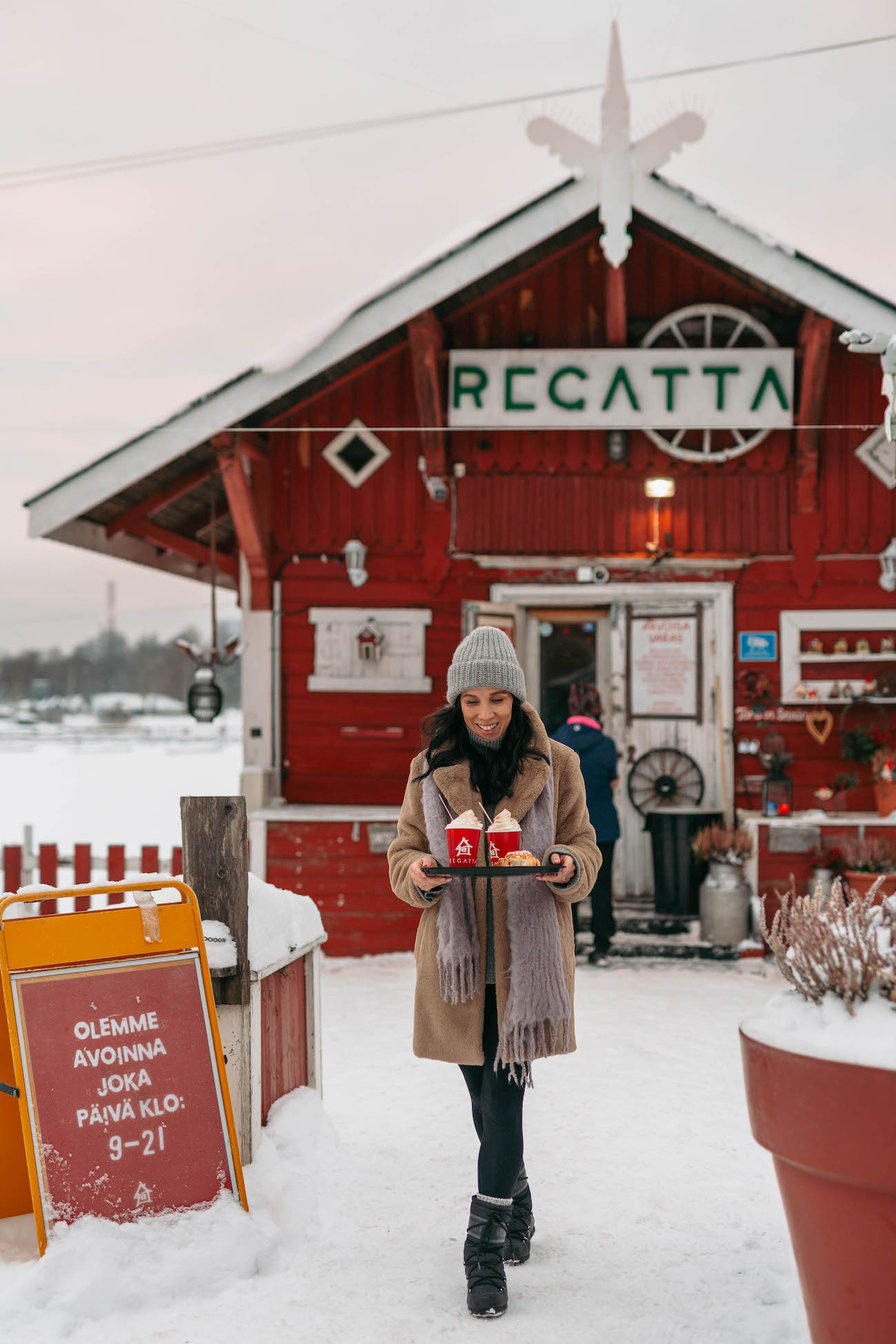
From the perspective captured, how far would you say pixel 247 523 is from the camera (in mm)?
8766

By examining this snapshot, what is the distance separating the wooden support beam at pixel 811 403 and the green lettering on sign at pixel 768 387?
0.19 meters

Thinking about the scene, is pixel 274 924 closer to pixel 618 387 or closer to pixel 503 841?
pixel 503 841

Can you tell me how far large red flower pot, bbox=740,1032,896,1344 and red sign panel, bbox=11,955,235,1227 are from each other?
1708 millimetres

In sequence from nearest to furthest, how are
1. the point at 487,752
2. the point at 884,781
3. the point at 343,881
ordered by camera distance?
the point at 487,752 < the point at 343,881 < the point at 884,781

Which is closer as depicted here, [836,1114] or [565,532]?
[836,1114]

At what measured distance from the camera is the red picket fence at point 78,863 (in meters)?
7.83

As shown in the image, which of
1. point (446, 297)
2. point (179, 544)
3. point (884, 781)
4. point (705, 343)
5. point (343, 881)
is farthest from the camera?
point (179, 544)

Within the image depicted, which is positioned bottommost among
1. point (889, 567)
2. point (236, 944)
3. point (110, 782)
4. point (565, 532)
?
point (110, 782)

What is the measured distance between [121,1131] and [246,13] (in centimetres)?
833

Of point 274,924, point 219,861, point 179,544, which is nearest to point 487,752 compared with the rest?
point 219,861

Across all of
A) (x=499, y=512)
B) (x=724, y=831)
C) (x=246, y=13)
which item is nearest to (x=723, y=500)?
(x=499, y=512)

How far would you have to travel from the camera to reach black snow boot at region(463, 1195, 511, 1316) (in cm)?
314

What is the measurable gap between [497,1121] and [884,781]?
615 cm

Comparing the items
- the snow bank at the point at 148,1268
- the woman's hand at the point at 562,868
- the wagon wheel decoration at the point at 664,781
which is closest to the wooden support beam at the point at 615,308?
the wagon wheel decoration at the point at 664,781
